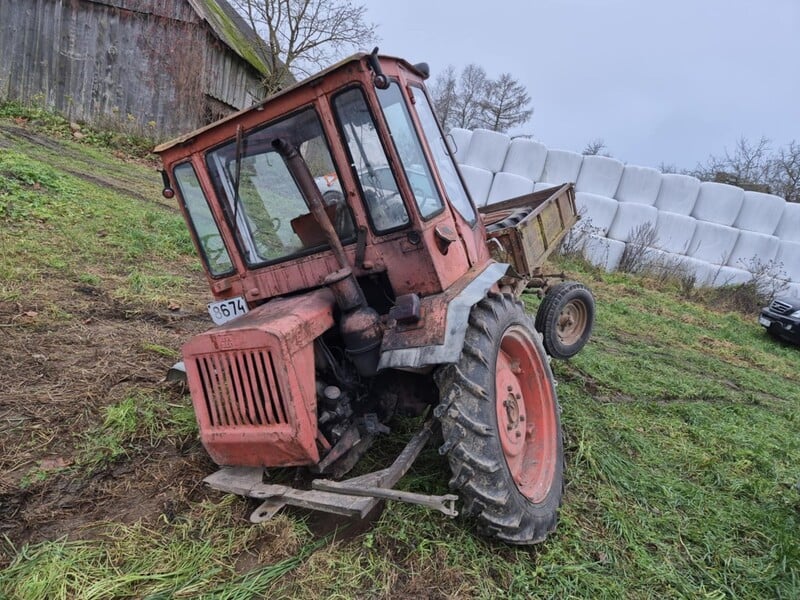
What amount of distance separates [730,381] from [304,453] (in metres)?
5.97

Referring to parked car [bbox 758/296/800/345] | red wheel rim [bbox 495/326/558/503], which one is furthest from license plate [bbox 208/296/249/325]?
parked car [bbox 758/296/800/345]

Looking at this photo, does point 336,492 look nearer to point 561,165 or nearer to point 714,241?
point 561,165

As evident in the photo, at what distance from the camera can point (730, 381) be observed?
626cm

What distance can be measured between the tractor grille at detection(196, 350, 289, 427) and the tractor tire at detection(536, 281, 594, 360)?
3.10m

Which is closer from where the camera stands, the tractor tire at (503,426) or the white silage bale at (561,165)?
the tractor tire at (503,426)

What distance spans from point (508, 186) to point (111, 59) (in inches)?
404

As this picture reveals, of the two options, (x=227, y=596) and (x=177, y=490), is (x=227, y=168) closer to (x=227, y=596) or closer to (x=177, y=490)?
(x=177, y=490)

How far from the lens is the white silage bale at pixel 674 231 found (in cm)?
1270

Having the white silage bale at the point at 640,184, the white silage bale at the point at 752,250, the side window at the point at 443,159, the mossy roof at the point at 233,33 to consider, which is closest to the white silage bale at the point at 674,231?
the white silage bale at the point at 640,184

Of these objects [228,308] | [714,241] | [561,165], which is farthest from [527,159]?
[228,308]

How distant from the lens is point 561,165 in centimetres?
1316

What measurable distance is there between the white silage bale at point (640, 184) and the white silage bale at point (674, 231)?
1.65 ft

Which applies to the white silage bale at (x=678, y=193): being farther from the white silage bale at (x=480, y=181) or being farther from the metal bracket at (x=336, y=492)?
the metal bracket at (x=336, y=492)

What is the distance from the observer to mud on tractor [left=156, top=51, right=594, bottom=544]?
227 centimetres
